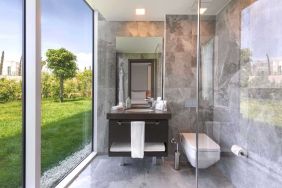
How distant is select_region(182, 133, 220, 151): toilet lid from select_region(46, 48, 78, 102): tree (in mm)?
1924

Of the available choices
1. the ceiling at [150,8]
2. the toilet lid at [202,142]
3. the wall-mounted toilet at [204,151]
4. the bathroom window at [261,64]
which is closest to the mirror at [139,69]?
the ceiling at [150,8]

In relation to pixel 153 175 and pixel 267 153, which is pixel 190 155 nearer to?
pixel 153 175

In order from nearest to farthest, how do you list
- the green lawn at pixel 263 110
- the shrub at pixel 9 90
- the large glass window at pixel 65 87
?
the shrub at pixel 9 90, the green lawn at pixel 263 110, the large glass window at pixel 65 87

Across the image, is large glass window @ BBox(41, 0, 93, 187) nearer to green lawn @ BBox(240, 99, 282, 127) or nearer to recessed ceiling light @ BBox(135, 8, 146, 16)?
recessed ceiling light @ BBox(135, 8, 146, 16)

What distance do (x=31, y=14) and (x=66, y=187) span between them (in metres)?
2.08

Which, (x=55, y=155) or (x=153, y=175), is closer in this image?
(x=55, y=155)

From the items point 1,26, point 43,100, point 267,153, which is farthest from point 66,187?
point 267,153

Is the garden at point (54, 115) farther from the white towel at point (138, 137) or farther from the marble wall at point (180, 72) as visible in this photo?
the marble wall at point (180, 72)

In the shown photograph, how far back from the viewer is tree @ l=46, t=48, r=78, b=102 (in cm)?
279

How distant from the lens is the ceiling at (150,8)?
3.42 meters

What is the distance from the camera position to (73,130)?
11.2 feet

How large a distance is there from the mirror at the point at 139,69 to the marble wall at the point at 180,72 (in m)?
0.17

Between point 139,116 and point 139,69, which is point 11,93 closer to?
point 139,116

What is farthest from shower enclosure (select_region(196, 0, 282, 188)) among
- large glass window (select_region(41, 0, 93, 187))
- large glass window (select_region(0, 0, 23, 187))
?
large glass window (select_region(0, 0, 23, 187))
